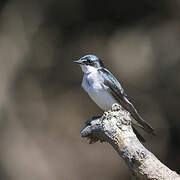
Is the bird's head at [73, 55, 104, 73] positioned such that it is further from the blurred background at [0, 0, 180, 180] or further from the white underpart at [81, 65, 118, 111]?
the blurred background at [0, 0, 180, 180]

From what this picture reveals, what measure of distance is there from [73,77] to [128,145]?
5.42 meters

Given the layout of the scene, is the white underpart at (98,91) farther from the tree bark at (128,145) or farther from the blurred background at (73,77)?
the blurred background at (73,77)

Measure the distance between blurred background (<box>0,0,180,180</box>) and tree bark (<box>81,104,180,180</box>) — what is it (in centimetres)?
434

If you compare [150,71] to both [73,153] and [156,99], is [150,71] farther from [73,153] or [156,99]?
[73,153]

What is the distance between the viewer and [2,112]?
8.41m

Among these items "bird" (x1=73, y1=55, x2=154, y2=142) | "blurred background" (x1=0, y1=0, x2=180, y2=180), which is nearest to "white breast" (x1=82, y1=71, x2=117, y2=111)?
"bird" (x1=73, y1=55, x2=154, y2=142)

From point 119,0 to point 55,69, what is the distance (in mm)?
1125

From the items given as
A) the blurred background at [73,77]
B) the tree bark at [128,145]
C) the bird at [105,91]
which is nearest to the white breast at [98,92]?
the bird at [105,91]

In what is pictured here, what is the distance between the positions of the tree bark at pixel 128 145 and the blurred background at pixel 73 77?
14.2 ft

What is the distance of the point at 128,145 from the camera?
10.6 feet

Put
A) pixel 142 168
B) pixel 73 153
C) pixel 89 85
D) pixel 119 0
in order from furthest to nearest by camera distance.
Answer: pixel 119 0 → pixel 73 153 → pixel 89 85 → pixel 142 168

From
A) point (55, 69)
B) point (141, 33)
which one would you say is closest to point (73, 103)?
point (55, 69)

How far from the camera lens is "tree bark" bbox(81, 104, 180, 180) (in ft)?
10.2

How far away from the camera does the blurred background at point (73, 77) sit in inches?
315
